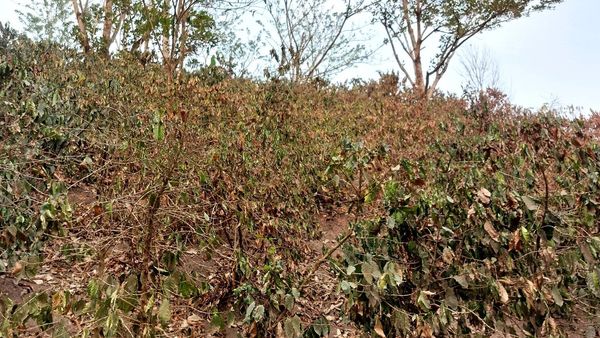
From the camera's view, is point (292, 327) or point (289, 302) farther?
point (289, 302)

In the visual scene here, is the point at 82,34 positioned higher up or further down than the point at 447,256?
higher up

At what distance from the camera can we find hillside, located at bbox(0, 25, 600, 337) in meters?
2.20

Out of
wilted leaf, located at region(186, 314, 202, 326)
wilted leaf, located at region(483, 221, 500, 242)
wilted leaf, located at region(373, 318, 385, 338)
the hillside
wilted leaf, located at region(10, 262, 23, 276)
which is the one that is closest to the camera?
wilted leaf, located at region(10, 262, 23, 276)

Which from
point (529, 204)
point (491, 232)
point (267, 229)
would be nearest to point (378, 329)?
point (491, 232)

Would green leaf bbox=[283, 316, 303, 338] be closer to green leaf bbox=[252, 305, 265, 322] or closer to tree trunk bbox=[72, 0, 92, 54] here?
green leaf bbox=[252, 305, 265, 322]

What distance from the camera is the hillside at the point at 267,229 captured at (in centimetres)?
220

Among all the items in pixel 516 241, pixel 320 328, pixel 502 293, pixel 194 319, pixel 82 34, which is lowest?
pixel 194 319

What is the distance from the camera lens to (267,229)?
3.44m

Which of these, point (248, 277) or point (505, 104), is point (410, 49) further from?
point (248, 277)

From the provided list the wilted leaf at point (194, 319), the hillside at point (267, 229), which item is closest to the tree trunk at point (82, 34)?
the hillside at point (267, 229)

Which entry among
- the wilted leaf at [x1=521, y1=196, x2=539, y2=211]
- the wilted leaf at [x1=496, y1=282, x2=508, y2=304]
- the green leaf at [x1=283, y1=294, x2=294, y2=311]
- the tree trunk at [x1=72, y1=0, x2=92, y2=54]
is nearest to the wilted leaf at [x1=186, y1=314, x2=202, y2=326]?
the green leaf at [x1=283, y1=294, x2=294, y2=311]

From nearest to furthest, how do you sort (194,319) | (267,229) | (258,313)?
1. (258,313)
2. (194,319)
3. (267,229)

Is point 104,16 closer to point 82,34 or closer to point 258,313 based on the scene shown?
point 82,34

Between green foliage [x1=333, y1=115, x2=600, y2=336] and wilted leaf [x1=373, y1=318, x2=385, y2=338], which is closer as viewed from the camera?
wilted leaf [x1=373, y1=318, x2=385, y2=338]
